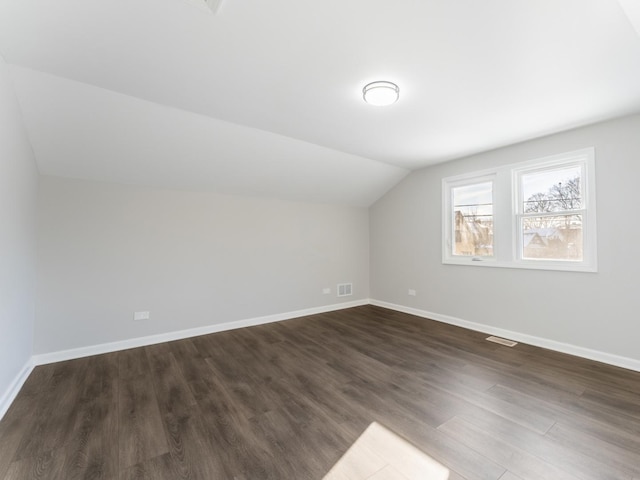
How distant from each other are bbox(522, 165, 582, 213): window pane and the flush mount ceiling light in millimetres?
2419

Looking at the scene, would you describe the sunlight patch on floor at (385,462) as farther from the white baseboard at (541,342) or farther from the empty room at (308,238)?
the white baseboard at (541,342)

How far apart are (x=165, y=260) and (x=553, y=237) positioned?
194 inches

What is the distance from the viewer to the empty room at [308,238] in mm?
1621

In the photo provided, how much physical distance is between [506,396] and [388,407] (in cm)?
103

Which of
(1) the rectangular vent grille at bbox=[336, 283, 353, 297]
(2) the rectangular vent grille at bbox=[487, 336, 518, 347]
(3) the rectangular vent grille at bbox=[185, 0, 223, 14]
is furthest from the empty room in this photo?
(1) the rectangular vent grille at bbox=[336, 283, 353, 297]

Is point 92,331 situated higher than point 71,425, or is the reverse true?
point 92,331

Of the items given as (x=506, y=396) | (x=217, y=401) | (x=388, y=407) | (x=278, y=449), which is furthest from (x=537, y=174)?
(x=217, y=401)

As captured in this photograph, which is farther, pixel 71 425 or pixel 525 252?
pixel 525 252

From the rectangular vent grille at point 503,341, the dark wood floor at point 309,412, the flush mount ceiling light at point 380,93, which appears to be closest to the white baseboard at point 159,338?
the dark wood floor at point 309,412

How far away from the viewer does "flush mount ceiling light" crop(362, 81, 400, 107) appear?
7.20 ft

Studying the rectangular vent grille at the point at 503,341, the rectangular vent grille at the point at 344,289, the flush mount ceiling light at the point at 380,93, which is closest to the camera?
the flush mount ceiling light at the point at 380,93

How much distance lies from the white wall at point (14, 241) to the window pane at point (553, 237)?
17.0 feet

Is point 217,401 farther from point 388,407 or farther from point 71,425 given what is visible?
point 388,407

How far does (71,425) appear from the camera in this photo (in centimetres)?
192
